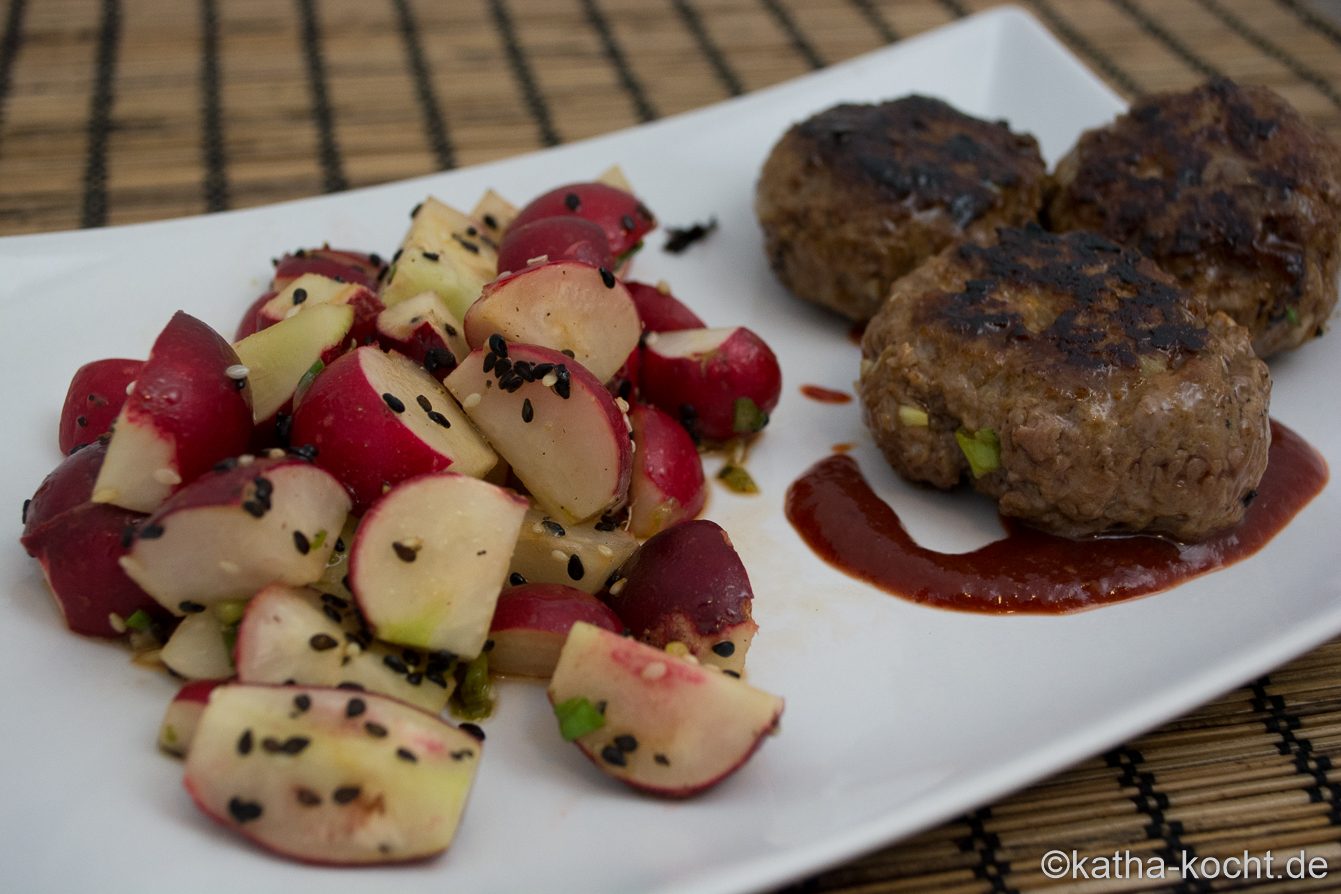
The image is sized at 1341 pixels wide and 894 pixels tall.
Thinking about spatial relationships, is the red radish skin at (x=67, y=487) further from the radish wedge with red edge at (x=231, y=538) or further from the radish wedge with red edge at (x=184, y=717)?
the radish wedge with red edge at (x=184, y=717)

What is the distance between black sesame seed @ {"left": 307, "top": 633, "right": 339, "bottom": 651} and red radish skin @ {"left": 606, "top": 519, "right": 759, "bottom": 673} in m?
0.59

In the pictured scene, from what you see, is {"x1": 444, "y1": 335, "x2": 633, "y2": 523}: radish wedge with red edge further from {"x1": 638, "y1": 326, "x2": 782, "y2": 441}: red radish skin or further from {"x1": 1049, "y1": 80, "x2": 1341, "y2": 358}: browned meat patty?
{"x1": 1049, "y1": 80, "x2": 1341, "y2": 358}: browned meat patty

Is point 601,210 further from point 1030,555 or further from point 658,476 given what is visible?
point 1030,555

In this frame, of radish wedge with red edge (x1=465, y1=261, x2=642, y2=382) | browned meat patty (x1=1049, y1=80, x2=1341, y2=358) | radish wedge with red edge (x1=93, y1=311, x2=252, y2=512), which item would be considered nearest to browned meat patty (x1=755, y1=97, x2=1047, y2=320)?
browned meat patty (x1=1049, y1=80, x2=1341, y2=358)

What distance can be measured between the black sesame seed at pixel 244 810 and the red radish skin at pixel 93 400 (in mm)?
1045

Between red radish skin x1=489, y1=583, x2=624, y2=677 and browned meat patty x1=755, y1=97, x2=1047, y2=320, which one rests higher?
browned meat patty x1=755, y1=97, x2=1047, y2=320

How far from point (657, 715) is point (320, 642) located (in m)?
Result: 0.61

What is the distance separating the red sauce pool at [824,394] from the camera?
310 centimetres

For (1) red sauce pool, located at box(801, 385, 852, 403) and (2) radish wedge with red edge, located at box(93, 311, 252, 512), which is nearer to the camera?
(2) radish wedge with red edge, located at box(93, 311, 252, 512)

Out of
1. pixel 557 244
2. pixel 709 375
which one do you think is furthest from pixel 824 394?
pixel 557 244

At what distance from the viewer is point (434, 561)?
1.95 m

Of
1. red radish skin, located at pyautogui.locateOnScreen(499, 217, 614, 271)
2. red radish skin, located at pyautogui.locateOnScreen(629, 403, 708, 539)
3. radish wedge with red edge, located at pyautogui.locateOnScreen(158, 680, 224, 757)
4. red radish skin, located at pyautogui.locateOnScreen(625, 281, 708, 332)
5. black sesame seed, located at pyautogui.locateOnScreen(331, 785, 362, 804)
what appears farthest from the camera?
red radish skin, located at pyautogui.locateOnScreen(625, 281, 708, 332)

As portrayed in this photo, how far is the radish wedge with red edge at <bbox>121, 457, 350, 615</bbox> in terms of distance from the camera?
6.09 feet

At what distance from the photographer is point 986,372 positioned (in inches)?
99.5
